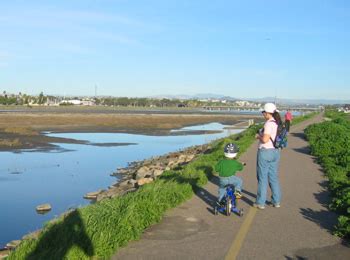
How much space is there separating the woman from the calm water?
6223 millimetres

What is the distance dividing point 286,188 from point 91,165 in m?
15.7

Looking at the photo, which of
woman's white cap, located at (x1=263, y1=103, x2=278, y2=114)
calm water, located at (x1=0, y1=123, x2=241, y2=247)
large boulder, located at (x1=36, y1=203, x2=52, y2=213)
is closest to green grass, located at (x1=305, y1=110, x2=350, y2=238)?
woman's white cap, located at (x1=263, y1=103, x2=278, y2=114)

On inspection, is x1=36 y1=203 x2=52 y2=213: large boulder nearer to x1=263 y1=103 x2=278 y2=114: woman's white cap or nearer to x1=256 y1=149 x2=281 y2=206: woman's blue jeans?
x1=256 y1=149 x2=281 y2=206: woman's blue jeans

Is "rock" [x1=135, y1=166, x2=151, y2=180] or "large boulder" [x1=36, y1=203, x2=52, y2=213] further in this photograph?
"rock" [x1=135, y1=166, x2=151, y2=180]

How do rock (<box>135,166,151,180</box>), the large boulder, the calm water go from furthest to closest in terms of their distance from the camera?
rock (<box>135,166,151,180</box>) < the large boulder < the calm water

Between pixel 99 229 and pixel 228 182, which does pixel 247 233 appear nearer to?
pixel 228 182

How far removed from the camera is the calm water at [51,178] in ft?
44.9

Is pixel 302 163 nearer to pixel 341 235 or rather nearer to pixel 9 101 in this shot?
pixel 341 235

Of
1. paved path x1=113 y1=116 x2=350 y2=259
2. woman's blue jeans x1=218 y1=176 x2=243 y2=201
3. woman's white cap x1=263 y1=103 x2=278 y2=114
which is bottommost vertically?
paved path x1=113 y1=116 x2=350 y2=259

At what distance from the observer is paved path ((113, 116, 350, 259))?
6203 millimetres

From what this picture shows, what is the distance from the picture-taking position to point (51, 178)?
20.8 m

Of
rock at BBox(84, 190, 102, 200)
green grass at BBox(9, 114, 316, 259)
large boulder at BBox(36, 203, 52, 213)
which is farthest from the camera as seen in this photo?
rock at BBox(84, 190, 102, 200)

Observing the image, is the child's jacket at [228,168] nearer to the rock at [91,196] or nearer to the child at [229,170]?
the child at [229,170]

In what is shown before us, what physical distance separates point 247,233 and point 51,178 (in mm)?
15063
